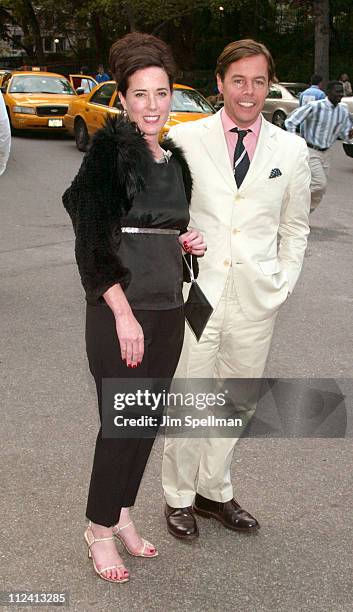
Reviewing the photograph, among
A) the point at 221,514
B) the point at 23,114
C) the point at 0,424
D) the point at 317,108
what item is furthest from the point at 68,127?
the point at 221,514

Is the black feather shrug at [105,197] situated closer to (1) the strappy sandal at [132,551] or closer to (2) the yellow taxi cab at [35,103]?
(1) the strappy sandal at [132,551]

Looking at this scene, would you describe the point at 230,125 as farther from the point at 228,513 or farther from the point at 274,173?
the point at 228,513

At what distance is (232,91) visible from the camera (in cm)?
329

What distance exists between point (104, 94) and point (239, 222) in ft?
50.8

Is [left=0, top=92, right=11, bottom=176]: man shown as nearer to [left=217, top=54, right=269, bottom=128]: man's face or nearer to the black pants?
[left=217, top=54, right=269, bottom=128]: man's face

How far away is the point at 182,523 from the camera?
358cm

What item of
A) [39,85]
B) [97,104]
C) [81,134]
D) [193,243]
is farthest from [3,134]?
[39,85]

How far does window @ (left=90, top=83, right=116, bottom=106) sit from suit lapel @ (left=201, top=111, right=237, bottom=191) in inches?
584

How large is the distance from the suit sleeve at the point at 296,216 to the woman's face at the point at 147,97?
65cm

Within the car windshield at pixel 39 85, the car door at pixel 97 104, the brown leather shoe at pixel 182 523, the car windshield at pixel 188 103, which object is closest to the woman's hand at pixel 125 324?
the brown leather shoe at pixel 182 523

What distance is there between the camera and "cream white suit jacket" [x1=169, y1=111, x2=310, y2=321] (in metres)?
3.33

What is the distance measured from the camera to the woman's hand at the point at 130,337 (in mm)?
2930

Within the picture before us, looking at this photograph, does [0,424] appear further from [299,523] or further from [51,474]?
[299,523]

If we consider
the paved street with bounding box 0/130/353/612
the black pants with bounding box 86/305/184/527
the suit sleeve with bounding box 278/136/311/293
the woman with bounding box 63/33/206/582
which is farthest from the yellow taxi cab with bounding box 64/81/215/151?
the black pants with bounding box 86/305/184/527
